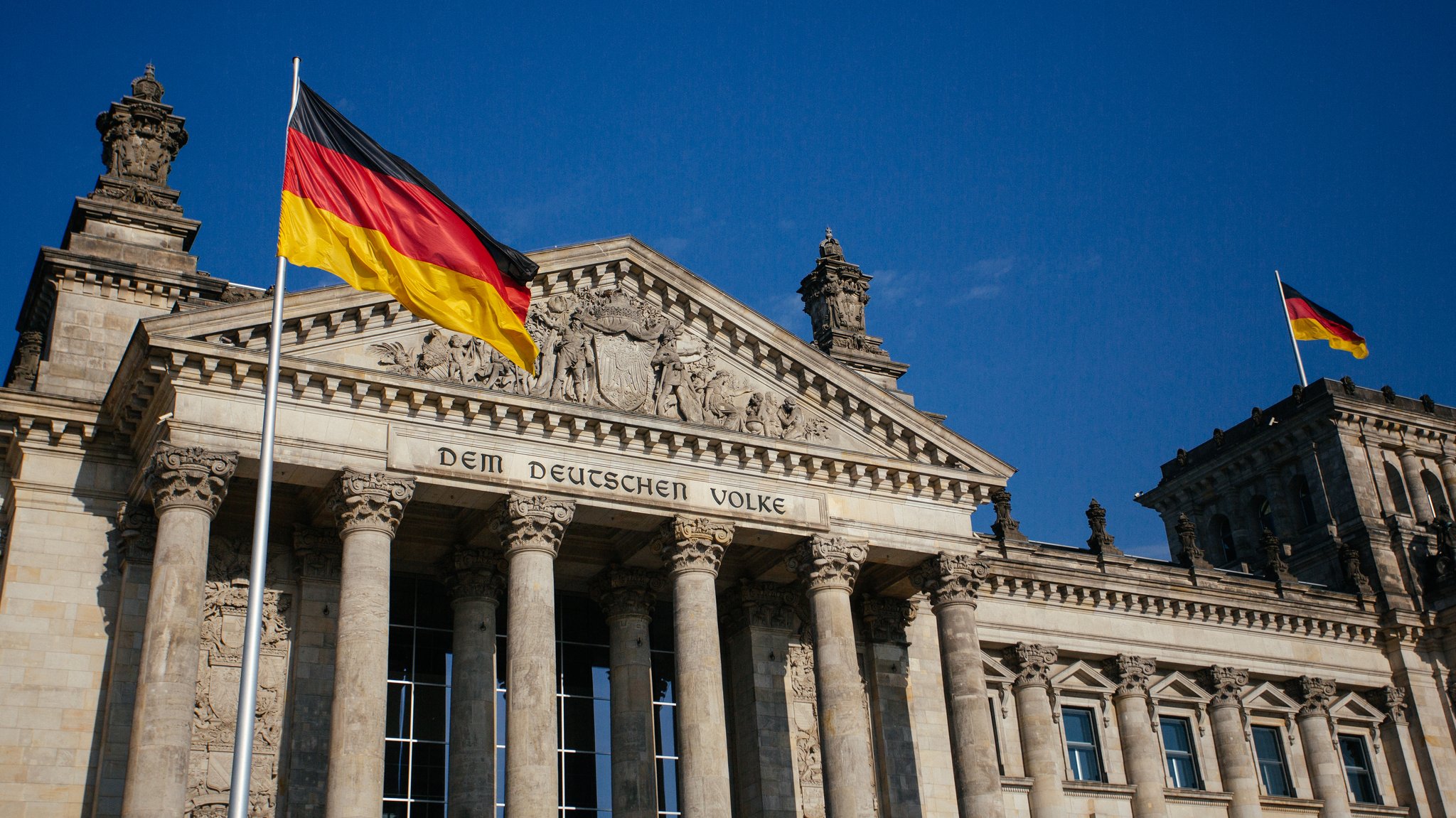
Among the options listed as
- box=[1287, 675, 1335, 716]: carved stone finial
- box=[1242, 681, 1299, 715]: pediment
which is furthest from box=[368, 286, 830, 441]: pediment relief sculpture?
box=[1287, 675, 1335, 716]: carved stone finial

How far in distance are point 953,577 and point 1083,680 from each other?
30.9ft

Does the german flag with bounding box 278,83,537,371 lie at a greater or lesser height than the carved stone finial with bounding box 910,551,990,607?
greater

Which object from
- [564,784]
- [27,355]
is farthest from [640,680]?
[27,355]

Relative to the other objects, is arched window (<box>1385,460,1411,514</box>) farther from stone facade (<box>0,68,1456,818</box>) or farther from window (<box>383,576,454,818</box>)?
window (<box>383,576,454,818</box>)

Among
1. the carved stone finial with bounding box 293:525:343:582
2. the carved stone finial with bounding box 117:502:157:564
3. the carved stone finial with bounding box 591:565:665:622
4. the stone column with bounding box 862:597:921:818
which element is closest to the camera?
the carved stone finial with bounding box 117:502:157:564

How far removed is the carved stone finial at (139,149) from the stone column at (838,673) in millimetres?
16855

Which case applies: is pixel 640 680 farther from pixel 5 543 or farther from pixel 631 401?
pixel 5 543

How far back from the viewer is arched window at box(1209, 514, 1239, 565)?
54828 millimetres

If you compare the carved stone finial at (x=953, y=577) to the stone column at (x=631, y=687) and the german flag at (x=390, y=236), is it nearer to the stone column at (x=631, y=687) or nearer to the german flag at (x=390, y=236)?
the stone column at (x=631, y=687)

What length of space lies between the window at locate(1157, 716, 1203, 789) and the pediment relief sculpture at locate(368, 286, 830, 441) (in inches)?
626

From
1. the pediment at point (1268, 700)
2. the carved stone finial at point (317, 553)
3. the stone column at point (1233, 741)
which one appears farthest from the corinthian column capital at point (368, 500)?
the pediment at point (1268, 700)

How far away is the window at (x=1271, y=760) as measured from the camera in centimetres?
4372

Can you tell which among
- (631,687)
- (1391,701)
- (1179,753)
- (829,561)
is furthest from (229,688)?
(1391,701)

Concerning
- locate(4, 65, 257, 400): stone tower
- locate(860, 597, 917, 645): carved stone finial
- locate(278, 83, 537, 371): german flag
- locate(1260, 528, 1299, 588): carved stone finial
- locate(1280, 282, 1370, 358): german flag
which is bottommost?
locate(860, 597, 917, 645): carved stone finial
